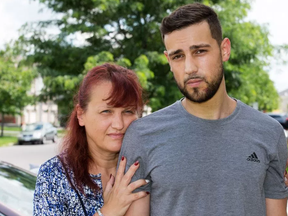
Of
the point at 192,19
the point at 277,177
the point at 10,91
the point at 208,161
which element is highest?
the point at 192,19

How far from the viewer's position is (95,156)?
2.51 metres

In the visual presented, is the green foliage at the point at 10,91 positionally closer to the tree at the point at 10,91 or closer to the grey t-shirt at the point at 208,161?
the tree at the point at 10,91

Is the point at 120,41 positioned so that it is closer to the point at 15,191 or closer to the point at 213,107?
the point at 15,191

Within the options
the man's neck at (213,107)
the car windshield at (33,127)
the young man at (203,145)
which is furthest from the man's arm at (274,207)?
the car windshield at (33,127)

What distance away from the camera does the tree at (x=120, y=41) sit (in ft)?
41.1

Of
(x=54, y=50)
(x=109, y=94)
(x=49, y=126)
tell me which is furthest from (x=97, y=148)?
(x=49, y=126)

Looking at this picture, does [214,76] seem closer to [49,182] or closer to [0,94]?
[49,182]

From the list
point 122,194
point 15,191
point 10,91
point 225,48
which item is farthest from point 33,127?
point 225,48

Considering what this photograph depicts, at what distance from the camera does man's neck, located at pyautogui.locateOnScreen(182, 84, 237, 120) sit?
6.90ft

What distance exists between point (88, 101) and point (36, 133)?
24.0 meters

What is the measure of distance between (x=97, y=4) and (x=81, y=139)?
9993 mm

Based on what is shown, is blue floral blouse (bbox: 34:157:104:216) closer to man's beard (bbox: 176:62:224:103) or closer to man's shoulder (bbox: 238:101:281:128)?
man's beard (bbox: 176:62:224:103)

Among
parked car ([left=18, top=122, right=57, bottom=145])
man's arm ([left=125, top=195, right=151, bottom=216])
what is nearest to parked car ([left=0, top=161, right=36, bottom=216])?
man's arm ([left=125, top=195, right=151, bottom=216])

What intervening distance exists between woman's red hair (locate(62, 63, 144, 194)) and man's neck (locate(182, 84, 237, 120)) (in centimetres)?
37
